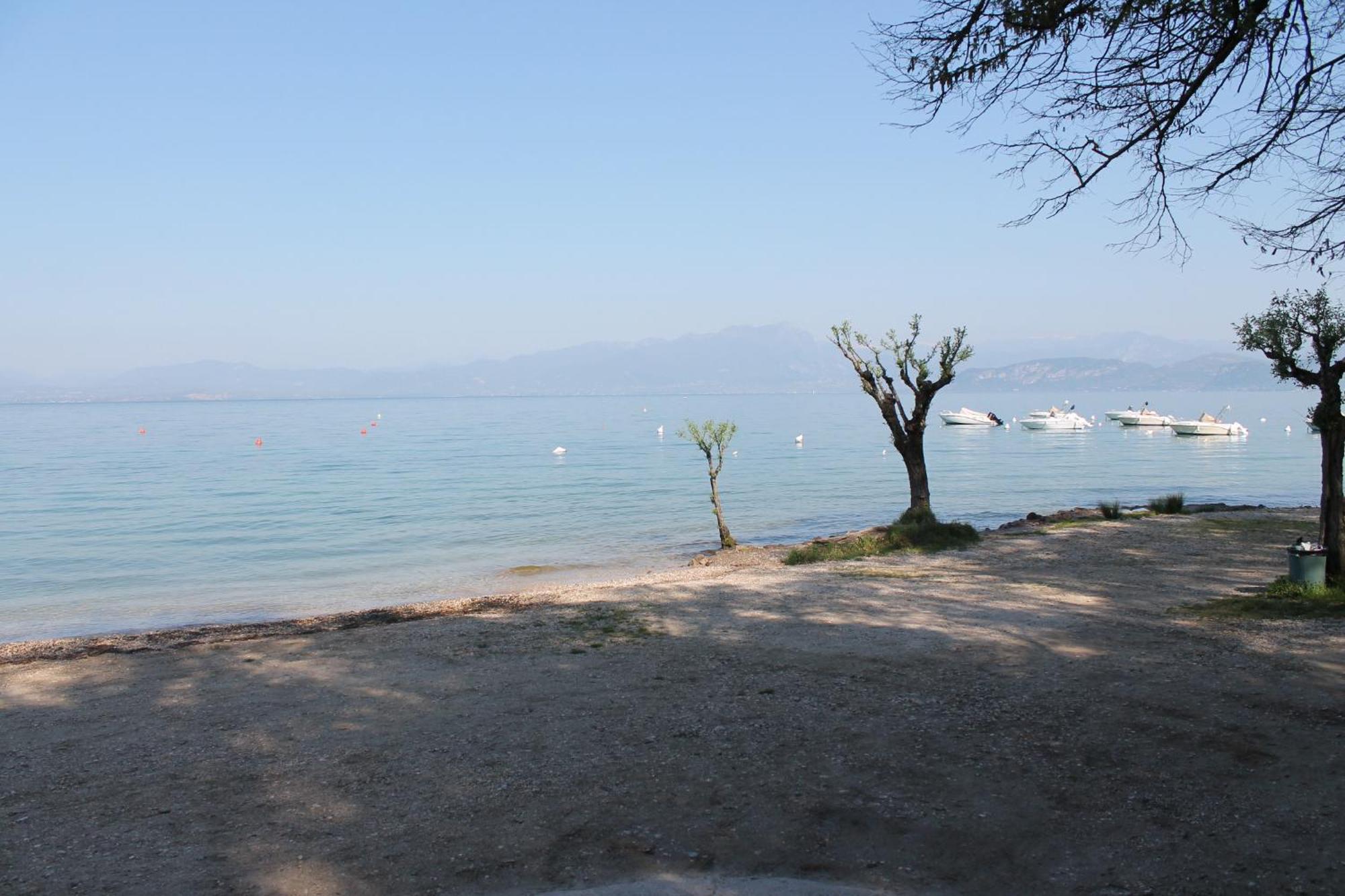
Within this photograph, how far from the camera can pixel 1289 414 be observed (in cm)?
13038

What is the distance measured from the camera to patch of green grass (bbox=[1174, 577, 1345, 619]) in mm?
10516

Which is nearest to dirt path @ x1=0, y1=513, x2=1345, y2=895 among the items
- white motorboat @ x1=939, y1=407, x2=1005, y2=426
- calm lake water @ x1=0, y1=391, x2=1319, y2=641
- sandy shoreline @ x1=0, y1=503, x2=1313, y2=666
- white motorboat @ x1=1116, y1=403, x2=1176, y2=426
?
sandy shoreline @ x1=0, y1=503, x2=1313, y2=666

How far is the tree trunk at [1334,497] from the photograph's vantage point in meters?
11.2

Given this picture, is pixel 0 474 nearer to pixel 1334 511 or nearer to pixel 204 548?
pixel 204 548

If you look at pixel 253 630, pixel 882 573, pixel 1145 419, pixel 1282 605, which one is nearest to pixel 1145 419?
pixel 1145 419

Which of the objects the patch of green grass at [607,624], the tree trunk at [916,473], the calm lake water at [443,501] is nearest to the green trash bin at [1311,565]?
the patch of green grass at [607,624]

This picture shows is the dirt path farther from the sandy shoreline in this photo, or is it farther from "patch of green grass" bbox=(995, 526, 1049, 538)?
"patch of green grass" bbox=(995, 526, 1049, 538)

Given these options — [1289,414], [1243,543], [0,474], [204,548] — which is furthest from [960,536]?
[1289,414]

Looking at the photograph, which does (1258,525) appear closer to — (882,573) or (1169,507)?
(1169,507)

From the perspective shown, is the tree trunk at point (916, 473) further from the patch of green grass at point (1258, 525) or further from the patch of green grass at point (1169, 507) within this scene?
the patch of green grass at point (1169, 507)

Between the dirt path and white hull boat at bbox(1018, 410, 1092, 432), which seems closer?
the dirt path

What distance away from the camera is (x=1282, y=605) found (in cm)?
1091

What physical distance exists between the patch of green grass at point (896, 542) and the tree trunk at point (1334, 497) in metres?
7.42

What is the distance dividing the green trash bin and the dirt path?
1.69 meters
